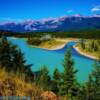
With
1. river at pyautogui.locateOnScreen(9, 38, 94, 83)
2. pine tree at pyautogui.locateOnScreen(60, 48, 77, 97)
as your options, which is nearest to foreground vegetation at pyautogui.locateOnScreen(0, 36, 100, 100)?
pine tree at pyautogui.locateOnScreen(60, 48, 77, 97)

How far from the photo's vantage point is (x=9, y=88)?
5.62 m

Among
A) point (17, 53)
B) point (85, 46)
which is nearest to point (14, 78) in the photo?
point (17, 53)

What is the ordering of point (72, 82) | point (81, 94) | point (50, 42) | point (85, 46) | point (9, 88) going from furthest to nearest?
1. point (50, 42)
2. point (85, 46)
3. point (72, 82)
4. point (81, 94)
5. point (9, 88)

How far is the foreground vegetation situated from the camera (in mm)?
5814

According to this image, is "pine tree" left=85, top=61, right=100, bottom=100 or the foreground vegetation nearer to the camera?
the foreground vegetation

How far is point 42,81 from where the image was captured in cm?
1569

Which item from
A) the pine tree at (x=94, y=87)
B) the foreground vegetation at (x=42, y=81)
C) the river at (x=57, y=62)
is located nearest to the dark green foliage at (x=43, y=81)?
the foreground vegetation at (x=42, y=81)

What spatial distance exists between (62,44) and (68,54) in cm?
12648

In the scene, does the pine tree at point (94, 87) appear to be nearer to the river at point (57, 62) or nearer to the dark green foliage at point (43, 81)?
the dark green foliage at point (43, 81)

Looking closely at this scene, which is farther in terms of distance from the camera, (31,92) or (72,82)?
(72,82)

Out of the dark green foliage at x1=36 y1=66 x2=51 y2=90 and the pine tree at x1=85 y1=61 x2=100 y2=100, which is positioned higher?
the dark green foliage at x1=36 y1=66 x2=51 y2=90

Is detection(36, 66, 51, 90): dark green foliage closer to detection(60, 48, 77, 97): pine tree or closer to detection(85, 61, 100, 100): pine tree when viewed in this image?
detection(60, 48, 77, 97): pine tree

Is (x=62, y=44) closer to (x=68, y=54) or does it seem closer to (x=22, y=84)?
(x=68, y=54)

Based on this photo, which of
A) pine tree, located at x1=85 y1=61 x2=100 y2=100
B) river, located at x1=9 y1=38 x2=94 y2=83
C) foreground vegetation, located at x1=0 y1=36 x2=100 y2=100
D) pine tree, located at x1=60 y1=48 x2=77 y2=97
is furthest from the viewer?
river, located at x1=9 y1=38 x2=94 y2=83
